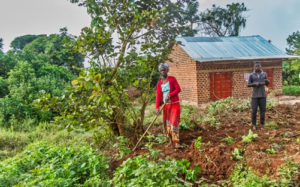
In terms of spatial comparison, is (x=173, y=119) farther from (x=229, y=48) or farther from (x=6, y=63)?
(x=6, y=63)

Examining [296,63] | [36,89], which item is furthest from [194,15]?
[36,89]

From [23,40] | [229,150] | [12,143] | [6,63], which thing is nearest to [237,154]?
[229,150]

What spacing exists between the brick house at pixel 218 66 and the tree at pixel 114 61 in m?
6.71

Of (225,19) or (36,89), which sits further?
(225,19)

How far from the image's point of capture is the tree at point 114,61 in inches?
166

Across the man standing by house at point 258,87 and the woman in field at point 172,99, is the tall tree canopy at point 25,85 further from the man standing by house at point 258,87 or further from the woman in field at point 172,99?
the man standing by house at point 258,87

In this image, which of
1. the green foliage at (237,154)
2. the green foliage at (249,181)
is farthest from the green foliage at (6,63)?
the green foliage at (249,181)

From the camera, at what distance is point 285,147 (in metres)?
4.04

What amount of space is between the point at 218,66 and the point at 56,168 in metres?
10.6

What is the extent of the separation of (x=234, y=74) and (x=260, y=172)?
10.6 metres

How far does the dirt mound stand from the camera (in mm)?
3366

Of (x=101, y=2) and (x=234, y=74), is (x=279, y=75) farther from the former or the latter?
(x=101, y=2)

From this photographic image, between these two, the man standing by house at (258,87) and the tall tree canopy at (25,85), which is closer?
the man standing by house at (258,87)

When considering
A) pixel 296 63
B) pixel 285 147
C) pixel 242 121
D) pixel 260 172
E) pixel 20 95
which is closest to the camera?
pixel 260 172
